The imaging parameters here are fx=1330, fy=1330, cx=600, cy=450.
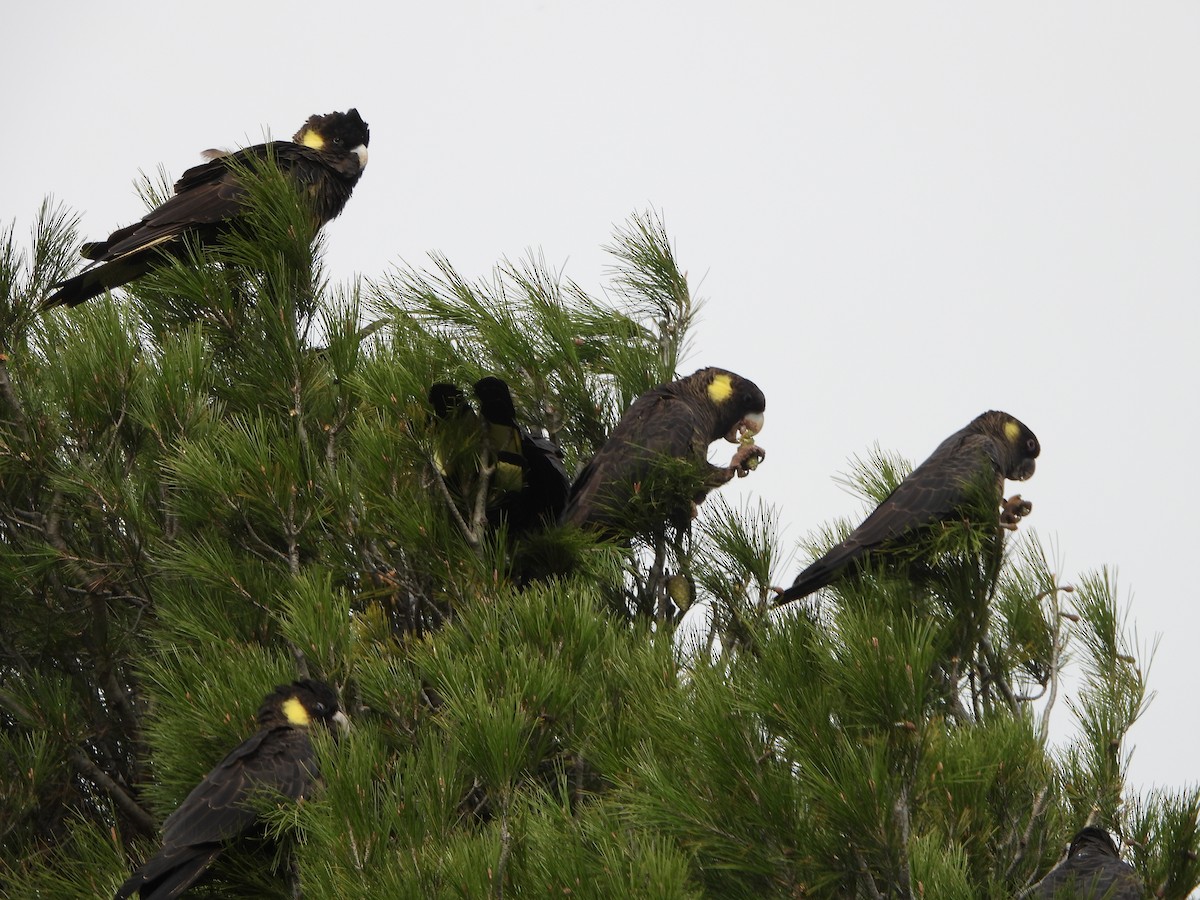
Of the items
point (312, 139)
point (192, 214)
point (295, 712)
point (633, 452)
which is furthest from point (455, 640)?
point (312, 139)

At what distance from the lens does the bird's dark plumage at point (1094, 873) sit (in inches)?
109

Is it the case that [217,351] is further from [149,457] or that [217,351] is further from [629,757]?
[629,757]

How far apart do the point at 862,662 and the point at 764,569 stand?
1321 millimetres

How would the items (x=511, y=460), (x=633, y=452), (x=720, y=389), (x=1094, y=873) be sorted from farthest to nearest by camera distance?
(x=720, y=389) → (x=633, y=452) → (x=511, y=460) → (x=1094, y=873)

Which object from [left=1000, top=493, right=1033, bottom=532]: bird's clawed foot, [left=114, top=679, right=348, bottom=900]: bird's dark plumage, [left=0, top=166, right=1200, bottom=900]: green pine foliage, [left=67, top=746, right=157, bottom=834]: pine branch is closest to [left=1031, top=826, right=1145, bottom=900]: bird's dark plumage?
[left=0, top=166, right=1200, bottom=900]: green pine foliage

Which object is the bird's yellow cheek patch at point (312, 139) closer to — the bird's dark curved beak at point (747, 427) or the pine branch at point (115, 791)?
the bird's dark curved beak at point (747, 427)

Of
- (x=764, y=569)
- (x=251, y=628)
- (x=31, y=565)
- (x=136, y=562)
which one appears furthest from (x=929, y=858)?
(x=31, y=565)

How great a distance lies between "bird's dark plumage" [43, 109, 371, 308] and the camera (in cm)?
504

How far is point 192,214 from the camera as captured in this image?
5.15 meters

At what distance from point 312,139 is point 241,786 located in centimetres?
347

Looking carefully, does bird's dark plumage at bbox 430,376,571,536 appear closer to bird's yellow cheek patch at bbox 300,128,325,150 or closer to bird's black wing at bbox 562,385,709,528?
bird's black wing at bbox 562,385,709,528

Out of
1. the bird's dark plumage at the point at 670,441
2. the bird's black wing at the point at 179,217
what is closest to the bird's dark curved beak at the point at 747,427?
the bird's dark plumage at the point at 670,441

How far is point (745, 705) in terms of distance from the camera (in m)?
2.79

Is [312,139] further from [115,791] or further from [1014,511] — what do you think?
[1014,511]
